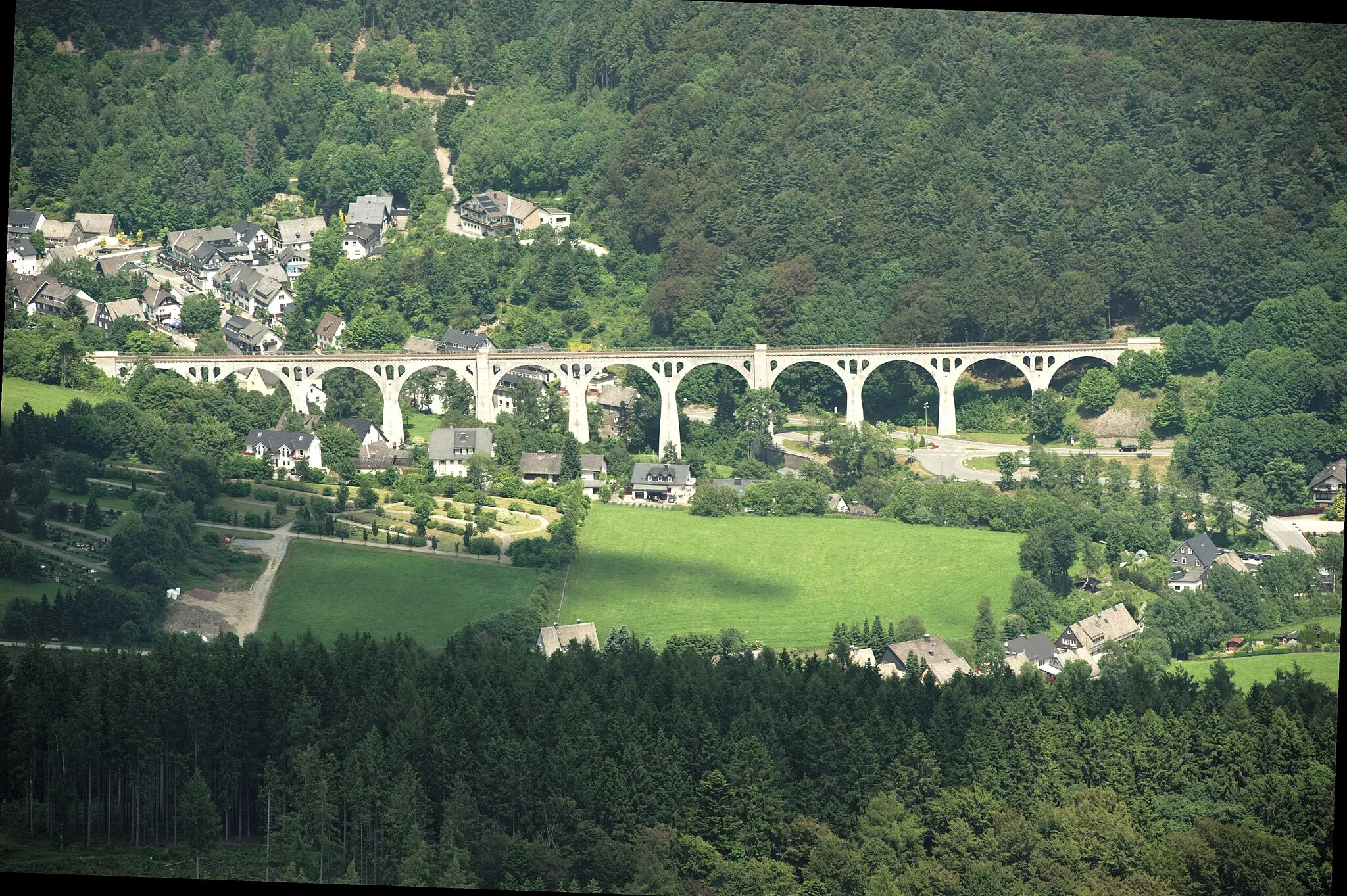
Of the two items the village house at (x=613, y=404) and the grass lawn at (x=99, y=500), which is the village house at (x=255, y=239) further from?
the grass lawn at (x=99, y=500)

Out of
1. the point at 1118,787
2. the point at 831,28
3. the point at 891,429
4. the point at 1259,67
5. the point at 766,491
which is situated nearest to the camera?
the point at 1118,787

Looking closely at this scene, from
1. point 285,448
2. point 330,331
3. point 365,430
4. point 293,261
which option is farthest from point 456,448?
point 293,261

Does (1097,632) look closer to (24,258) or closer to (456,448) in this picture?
(456,448)

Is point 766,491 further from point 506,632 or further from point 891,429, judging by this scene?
point 506,632

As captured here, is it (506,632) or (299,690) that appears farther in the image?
(506,632)

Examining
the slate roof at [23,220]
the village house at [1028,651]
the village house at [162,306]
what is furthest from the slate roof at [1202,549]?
the slate roof at [23,220]

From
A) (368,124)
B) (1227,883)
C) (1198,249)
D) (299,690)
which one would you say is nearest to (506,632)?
(299,690)

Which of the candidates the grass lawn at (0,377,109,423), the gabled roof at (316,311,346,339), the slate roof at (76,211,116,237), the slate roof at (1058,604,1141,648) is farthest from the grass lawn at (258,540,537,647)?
the slate roof at (76,211,116,237)
